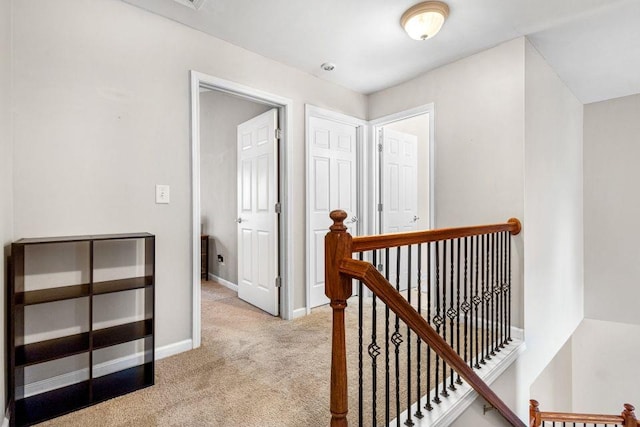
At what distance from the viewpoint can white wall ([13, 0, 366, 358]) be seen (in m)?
1.68

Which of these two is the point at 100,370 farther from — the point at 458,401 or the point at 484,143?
the point at 484,143

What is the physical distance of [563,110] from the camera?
332 cm

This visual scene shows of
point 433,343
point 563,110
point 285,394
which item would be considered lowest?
point 285,394

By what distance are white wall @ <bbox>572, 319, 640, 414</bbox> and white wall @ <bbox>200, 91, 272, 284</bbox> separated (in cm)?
482

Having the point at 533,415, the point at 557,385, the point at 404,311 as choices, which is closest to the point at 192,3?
the point at 404,311

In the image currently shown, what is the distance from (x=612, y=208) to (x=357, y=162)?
3.28 metres

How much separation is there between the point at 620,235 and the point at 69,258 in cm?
554

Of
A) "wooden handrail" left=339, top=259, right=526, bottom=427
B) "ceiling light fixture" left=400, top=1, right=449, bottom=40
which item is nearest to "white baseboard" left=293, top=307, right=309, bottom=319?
"wooden handrail" left=339, top=259, right=526, bottom=427

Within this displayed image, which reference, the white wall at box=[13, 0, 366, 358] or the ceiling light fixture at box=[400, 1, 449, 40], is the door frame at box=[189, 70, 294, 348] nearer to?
the white wall at box=[13, 0, 366, 358]

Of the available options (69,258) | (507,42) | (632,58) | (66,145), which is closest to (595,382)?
(632,58)

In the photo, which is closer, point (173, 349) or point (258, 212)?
point (173, 349)

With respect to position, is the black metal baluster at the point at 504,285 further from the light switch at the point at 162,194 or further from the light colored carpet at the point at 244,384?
the light switch at the point at 162,194

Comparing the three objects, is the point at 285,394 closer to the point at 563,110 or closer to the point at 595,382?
the point at 563,110

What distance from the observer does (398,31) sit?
2326mm
